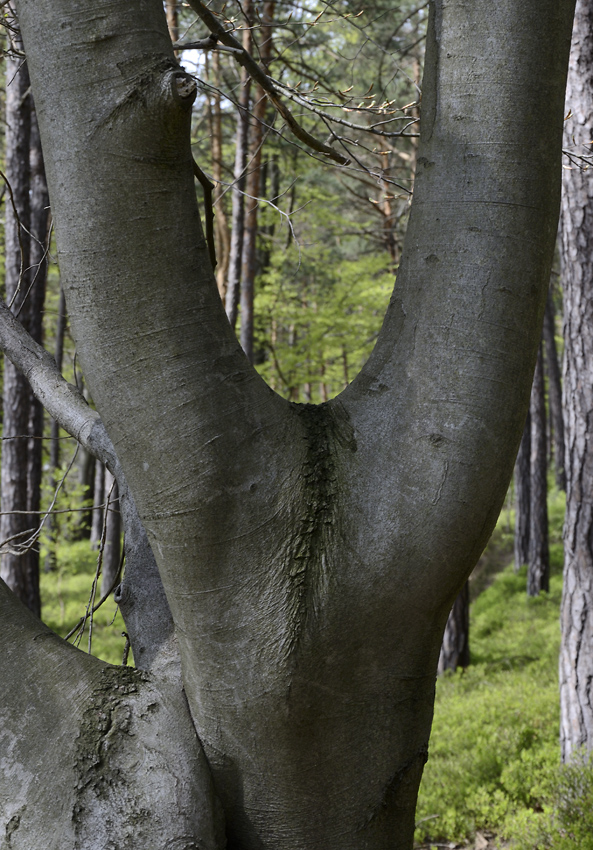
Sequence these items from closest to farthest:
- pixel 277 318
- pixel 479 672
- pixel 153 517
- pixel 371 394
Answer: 1. pixel 153 517
2. pixel 371 394
3. pixel 479 672
4. pixel 277 318

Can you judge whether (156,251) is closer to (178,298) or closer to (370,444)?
(178,298)

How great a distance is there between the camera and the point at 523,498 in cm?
1266

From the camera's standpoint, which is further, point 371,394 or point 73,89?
point 371,394

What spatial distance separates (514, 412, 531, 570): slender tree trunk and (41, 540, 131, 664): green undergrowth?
25.1 ft

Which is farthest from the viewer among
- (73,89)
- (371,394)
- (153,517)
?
(371,394)

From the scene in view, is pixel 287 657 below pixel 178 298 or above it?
below

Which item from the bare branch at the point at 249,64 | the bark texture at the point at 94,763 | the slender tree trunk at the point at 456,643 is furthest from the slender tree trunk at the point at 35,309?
the bark texture at the point at 94,763

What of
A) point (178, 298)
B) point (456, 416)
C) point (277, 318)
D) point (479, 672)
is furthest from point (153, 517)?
point (277, 318)

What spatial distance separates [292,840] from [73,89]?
1.38 meters

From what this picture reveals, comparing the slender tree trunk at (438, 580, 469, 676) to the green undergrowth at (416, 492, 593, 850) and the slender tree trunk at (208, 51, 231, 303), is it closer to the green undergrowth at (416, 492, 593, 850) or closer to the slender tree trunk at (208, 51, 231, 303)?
the green undergrowth at (416, 492, 593, 850)

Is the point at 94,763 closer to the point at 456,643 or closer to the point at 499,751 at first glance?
the point at 499,751

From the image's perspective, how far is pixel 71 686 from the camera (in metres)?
1.27

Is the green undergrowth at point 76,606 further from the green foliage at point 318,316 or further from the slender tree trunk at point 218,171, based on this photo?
the slender tree trunk at point 218,171

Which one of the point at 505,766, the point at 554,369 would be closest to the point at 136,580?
the point at 505,766
